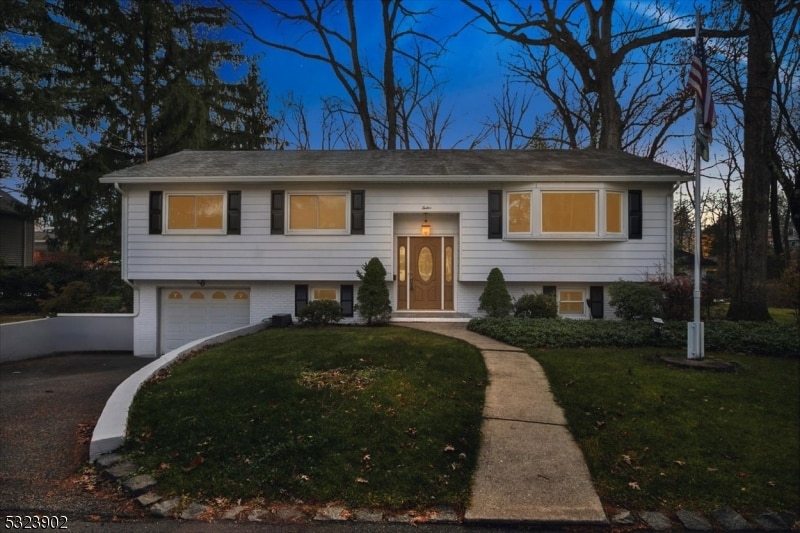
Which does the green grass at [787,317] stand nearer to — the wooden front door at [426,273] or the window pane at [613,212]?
the window pane at [613,212]

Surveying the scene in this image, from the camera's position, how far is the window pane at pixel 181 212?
1213 cm

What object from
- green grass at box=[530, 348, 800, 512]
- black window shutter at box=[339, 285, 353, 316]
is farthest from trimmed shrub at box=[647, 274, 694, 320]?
black window shutter at box=[339, 285, 353, 316]

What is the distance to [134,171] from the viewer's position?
1221 cm

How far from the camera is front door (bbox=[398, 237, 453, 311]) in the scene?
12383 millimetres

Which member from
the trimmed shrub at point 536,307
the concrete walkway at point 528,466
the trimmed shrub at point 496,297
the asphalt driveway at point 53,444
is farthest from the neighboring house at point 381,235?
the concrete walkway at point 528,466

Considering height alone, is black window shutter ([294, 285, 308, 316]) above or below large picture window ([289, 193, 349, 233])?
below

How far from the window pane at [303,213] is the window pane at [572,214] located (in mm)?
5885

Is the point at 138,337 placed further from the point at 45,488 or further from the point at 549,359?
the point at 549,359

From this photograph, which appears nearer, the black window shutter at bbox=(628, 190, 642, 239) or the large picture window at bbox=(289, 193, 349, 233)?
the black window shutter at bbox=(628, 190, 642, 239)

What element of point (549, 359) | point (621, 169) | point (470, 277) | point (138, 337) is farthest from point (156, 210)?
point (621, 169)

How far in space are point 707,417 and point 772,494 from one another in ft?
4.55

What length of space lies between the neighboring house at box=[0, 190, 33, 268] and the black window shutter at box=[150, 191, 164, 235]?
14.7 m

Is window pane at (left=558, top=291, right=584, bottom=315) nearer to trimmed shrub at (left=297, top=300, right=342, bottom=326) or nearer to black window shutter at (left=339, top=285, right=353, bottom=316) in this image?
black window shutter at (left=339, top=285, right=353, bottom=316)

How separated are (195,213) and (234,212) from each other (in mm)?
1066
